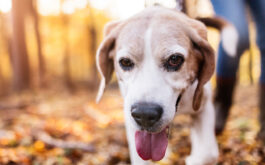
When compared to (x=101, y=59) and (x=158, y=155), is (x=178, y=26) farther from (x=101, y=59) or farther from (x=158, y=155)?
(x=158, y=155)

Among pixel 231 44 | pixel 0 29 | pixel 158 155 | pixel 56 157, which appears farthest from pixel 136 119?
pixel 0 29

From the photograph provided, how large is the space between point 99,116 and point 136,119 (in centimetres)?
494

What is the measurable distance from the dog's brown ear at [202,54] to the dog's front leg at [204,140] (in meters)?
0.25

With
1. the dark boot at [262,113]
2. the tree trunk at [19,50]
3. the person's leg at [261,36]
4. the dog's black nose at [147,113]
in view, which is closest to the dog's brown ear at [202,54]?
the dog's black nose at [147,113]

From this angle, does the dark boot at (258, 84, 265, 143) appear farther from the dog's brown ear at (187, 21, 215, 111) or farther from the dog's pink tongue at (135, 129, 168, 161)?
the dog's pink tongue at (135, 129, 168, 161)

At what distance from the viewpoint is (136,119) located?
1.95 meters

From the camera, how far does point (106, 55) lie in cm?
254

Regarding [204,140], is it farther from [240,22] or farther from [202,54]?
[240,22]

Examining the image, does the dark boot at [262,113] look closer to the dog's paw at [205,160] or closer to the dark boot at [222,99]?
the dark boot at [222,99]

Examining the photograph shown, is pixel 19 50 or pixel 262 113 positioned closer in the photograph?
pixel 262 113

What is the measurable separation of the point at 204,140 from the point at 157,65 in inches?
32.3

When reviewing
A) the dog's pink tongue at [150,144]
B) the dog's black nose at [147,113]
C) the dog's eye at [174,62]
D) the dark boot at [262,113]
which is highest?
the dog's eye at [174,62]

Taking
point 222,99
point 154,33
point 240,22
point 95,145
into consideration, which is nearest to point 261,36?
point 240,22

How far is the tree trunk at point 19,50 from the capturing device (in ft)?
37.5
